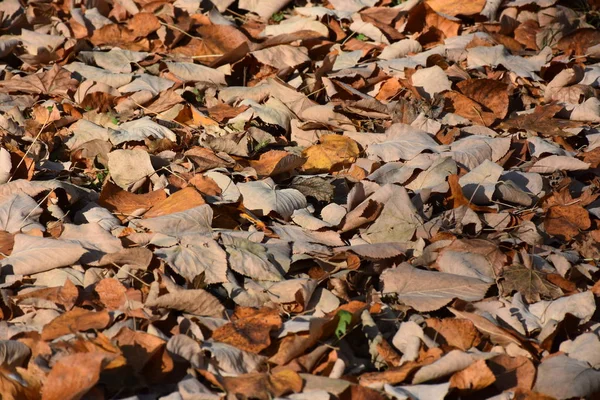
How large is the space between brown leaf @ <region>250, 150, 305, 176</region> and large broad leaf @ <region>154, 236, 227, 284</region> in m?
0.47

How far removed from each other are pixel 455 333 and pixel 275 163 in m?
0.92

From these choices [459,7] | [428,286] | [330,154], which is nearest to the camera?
[428,286]

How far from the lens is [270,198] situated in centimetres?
231

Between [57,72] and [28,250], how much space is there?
1278 mm

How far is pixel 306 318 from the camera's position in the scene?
1904 mm

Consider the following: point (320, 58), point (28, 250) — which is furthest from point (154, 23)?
point (28, 250)

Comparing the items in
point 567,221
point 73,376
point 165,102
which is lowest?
point 567,221

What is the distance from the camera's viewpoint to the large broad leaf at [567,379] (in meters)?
1.72

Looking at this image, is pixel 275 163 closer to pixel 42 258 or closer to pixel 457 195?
pixel 457 195

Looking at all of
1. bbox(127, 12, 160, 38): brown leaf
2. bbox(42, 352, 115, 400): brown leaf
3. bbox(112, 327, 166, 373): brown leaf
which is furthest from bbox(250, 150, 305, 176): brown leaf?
bbox(127, 12, 160, 38): brown leaf

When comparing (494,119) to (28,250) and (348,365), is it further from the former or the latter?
(28,250)

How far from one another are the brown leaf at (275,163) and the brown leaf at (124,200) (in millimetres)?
362

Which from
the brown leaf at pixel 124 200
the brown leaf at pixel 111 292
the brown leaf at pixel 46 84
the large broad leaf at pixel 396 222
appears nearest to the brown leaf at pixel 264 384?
the brown leaf at pixel 111 292

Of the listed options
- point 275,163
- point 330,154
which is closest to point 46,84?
point 275,163
